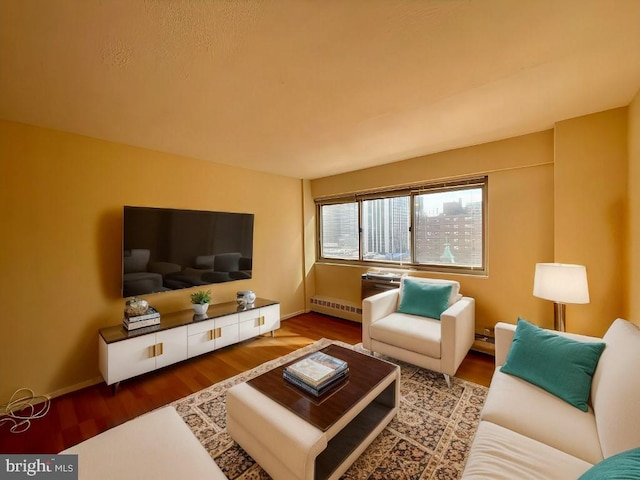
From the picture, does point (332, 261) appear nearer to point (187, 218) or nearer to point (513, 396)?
point (187, 218)

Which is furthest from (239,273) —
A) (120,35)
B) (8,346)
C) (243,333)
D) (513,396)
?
(513,396)

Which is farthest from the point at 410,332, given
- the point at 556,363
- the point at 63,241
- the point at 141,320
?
the point at 63,241

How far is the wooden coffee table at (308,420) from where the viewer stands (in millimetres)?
1271

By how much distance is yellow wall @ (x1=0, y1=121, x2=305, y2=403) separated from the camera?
2.15 meters

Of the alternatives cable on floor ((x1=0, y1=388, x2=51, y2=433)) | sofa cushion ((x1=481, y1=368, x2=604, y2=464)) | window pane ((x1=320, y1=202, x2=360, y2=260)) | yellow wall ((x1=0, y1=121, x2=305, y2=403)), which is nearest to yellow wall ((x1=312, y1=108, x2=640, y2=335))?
window pane ((x1=320, y1=202, x2=360, y2=260))

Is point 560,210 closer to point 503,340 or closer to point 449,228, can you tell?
point 449,228

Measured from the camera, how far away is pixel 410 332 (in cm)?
250

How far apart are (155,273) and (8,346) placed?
1.15 m

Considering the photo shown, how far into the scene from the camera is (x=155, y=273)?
2777 millimetres

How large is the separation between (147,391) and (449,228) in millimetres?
3704

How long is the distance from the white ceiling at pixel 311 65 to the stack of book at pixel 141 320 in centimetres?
175

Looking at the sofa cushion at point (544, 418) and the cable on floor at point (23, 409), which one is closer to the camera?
the sofa cushion at point (544, 418)

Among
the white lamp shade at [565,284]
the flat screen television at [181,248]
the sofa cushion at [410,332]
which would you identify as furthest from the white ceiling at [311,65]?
the sofa cushion at [410,332]

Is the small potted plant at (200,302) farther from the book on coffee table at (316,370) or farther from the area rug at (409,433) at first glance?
the book on coffee table at (316,370)
